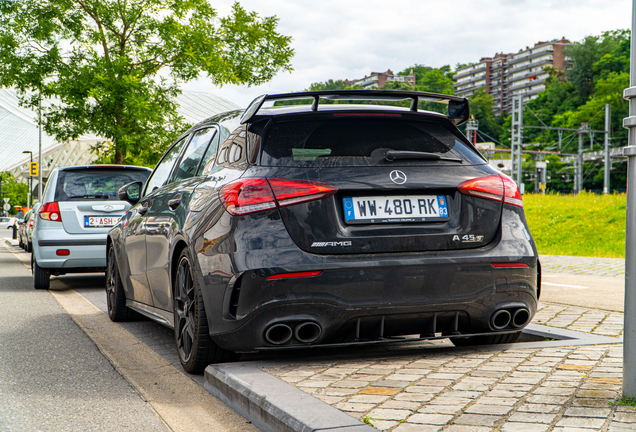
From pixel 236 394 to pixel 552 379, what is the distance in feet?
5.02

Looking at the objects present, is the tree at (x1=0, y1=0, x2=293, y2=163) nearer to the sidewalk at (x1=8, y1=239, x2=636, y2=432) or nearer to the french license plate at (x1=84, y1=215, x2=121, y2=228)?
the french license plate at (x1=84, y1=215, x2=121, y2=228)

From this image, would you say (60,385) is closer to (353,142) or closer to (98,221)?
(353,142)

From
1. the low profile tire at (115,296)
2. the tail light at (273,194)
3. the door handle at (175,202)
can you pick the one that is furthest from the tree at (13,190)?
the tail light at (273,194)

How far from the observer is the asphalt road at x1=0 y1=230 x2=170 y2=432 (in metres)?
3.48

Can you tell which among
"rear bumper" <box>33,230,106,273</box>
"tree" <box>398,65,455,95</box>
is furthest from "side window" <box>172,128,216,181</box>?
"tree" <box>398,65,455,95</box>

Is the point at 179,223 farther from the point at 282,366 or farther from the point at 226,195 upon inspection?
the point at 282,366

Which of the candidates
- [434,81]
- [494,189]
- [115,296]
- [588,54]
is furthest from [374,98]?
[434,81]

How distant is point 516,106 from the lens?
4288 centimetres

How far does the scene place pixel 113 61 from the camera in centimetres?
2100

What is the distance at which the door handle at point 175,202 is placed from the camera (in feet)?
15.7

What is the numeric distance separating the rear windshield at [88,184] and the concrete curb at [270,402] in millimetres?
6744

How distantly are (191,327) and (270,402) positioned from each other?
4.31 feet

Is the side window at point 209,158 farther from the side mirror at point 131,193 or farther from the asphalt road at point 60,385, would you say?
the side mirror at point 131,193

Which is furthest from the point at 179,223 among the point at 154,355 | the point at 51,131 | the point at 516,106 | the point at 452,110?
the point at 516,106
